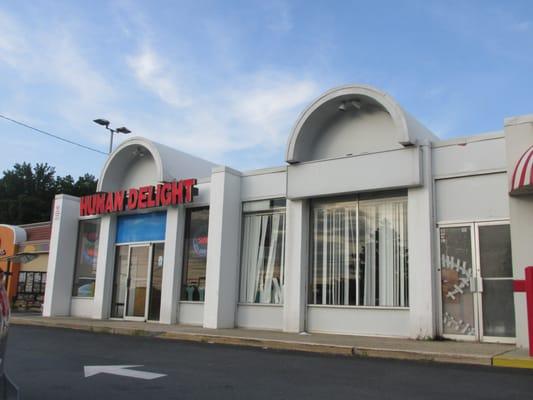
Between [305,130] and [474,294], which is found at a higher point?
[305,130]

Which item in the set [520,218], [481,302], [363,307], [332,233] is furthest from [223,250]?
[520,218]

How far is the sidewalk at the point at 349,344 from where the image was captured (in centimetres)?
882

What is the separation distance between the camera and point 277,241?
14.7 m

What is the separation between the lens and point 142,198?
1666 cm

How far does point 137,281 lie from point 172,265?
6.74ft

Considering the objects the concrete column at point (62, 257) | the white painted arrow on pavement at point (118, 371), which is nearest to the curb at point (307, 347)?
the white painted arrow on pavement at point (118, 371)

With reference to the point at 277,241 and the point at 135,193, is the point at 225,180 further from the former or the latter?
the point at 135,193

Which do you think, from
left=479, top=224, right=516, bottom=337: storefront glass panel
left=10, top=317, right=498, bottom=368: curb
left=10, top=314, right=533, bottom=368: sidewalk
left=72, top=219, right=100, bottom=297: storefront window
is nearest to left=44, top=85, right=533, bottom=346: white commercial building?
left=479, top=224, right=516, bottom=337: storefront glass panel

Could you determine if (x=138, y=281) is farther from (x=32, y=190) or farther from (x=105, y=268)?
(x=32, y=190)

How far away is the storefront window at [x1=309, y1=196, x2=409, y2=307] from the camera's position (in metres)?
12.5

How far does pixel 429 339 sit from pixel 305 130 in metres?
6.06

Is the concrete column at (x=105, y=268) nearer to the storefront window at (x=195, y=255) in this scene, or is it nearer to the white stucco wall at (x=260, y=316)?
the storefront window at (x=195, y=255)

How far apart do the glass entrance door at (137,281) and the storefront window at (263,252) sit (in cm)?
369

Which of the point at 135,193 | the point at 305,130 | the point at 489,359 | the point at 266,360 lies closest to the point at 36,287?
the point at 135,193
